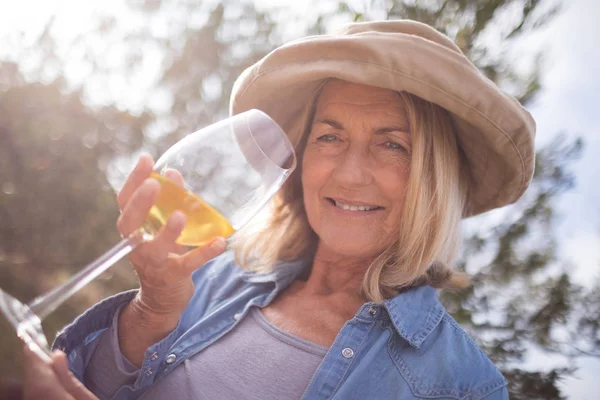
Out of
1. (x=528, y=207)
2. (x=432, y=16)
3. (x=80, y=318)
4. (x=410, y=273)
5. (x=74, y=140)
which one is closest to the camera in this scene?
(x=80, y=318)

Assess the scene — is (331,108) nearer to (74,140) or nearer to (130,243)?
(130,243)

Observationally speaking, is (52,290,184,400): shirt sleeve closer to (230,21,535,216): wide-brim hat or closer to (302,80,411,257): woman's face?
(302,80,411,257): woman's face

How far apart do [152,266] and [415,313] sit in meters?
1.08

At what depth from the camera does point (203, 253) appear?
1684mm

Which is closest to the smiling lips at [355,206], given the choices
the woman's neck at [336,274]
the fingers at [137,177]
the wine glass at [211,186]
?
the woman's neck at [336,274]

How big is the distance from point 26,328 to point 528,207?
281 centimetres

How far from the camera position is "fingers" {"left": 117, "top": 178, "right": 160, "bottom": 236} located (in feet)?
4.83

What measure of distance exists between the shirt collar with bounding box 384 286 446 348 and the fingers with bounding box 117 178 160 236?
44.0 inches

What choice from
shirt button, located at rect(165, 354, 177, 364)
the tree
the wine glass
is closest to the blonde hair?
the wine glass

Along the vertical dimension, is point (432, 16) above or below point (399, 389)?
above

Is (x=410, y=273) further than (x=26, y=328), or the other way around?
(x=410, y=273)

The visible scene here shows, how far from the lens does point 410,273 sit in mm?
2383

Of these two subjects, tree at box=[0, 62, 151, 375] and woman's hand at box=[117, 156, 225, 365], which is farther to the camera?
tree at box=[0, 62, 151, 375]

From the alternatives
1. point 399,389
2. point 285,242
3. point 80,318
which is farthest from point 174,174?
point 285,242
